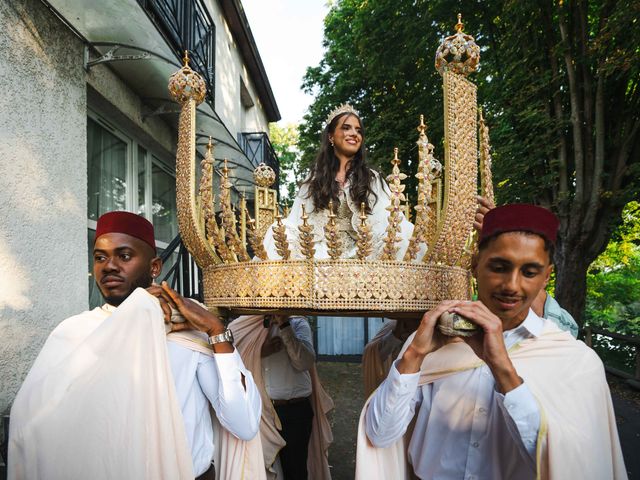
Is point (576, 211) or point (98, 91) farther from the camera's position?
point (576, 211)

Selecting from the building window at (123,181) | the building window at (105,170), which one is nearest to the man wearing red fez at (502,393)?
the building window at (123,181)

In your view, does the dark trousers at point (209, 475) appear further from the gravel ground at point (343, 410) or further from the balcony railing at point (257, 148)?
the balcony railing at point (257, 148)

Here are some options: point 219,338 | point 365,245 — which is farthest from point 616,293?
point 219,338

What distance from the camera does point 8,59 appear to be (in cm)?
273

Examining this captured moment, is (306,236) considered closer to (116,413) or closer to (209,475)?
(116,413)

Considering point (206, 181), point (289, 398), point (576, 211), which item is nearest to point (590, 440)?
point (206, 181)

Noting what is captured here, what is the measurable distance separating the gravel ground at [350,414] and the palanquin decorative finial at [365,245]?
11.9ft

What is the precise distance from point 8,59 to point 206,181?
87.9 inches

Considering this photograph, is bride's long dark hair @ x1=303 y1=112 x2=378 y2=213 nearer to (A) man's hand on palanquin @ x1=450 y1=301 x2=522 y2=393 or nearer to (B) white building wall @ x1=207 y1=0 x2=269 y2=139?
(A) man's hand on palanquin @ x1=450 y1=301 x2=522 y2=393

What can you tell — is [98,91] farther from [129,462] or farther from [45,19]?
[129,462]

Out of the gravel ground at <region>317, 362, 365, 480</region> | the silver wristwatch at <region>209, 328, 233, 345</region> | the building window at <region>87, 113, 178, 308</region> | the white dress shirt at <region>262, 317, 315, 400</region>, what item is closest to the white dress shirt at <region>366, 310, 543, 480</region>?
the silver wristwatch at <region>209, 328, 233, 345</region>

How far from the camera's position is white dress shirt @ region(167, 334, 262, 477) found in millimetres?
1570

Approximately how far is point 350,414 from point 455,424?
5138mm

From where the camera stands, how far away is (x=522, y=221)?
4.47 ft
